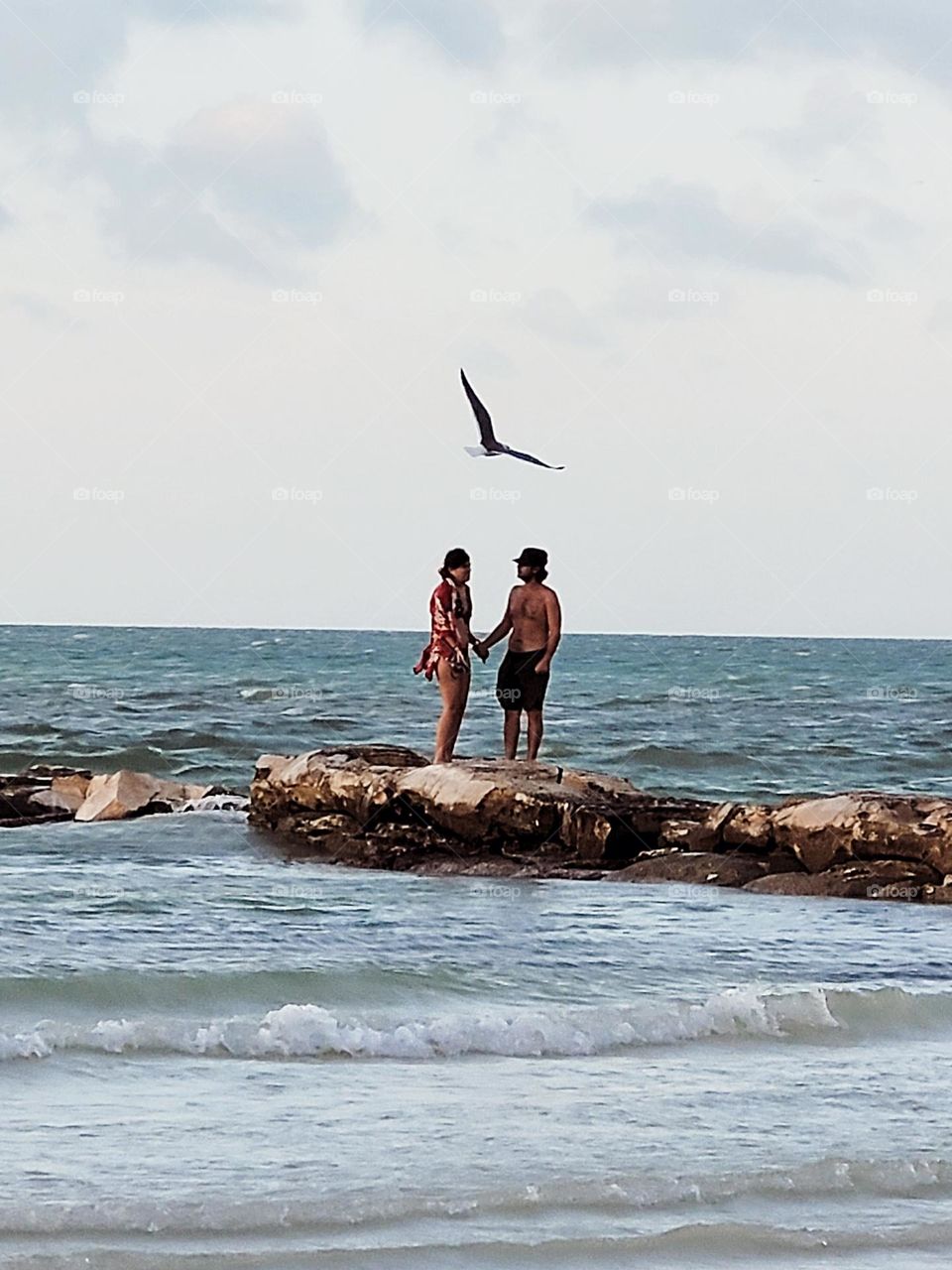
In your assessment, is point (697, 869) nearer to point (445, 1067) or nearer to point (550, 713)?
point (445, 1067)

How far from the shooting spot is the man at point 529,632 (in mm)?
13516

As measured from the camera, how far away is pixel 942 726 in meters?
32.3

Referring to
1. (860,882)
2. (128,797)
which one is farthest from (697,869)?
(128,797)

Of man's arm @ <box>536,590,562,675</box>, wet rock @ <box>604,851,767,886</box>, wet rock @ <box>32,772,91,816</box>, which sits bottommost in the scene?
wet rock @ <box>32,772,91,816</box>

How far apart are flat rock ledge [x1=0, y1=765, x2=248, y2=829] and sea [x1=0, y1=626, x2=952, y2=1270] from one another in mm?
516

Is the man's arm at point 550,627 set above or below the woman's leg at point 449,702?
above

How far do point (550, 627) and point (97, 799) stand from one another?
15.7ft

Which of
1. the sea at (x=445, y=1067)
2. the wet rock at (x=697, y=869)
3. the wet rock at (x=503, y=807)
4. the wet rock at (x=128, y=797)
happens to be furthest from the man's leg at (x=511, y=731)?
the wet rock at (x=128, y=797)

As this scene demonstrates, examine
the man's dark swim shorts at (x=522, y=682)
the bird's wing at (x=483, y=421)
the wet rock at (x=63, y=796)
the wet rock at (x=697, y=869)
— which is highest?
the bird's wing at (x=483, y=421)

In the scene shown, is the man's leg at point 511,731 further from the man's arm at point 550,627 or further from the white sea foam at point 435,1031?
the white sea foam at point 435,1031

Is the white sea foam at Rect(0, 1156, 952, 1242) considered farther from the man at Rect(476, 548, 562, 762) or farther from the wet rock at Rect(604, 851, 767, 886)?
the man at Rect(476, 548, 562, 762)

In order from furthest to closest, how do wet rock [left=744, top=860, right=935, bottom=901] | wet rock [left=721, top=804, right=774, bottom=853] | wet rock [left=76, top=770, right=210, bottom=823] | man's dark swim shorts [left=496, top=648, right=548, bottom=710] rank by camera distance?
wet rock [left=76, top=770, right=210, bottom=823] < man's dark swim shorts [left=496, top=648, right=548, bottom=710] < wet rock [left=721, top=804, right=774, bottom=853] < wet rock [left=744, top=860, right=935, bottom=901]

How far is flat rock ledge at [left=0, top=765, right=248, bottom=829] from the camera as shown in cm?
1559

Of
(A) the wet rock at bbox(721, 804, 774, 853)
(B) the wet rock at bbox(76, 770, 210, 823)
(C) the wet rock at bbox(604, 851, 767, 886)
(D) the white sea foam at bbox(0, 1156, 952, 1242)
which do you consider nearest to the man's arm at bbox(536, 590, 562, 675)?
(C) the wet rock at bbox(604, 851, 767, 886)
